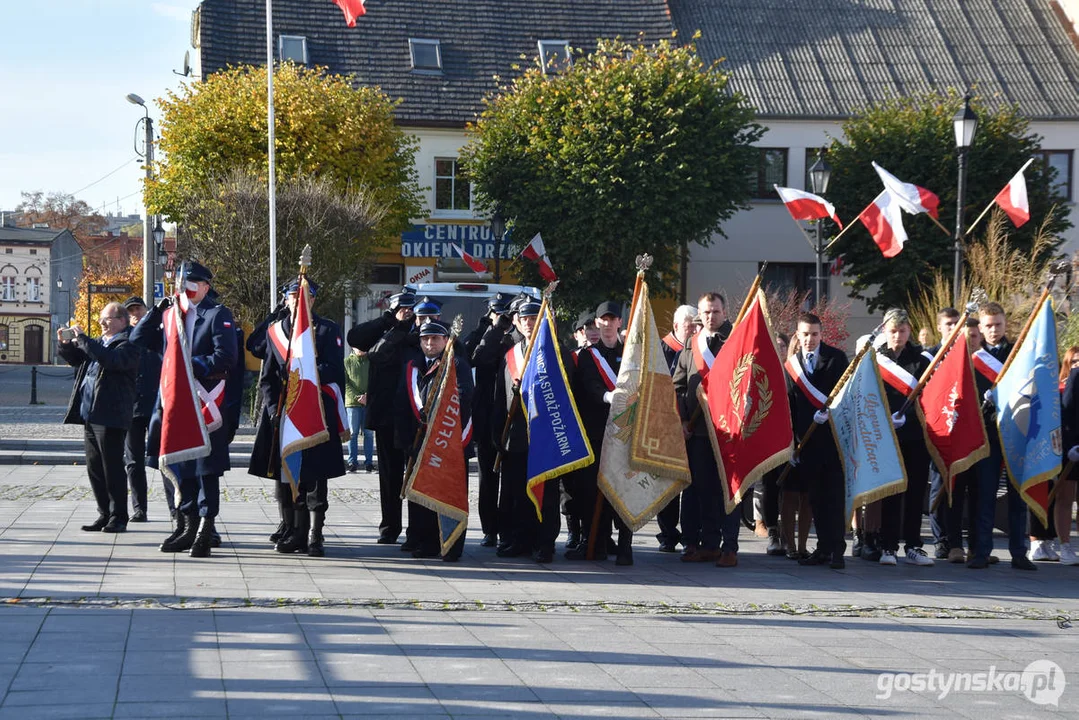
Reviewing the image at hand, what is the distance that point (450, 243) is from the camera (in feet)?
84.1

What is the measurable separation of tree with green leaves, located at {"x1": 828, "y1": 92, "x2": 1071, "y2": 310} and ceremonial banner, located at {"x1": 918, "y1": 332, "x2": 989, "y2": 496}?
2217cm

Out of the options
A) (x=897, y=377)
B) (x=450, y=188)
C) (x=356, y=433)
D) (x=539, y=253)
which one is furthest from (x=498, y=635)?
(x=450, y=188)

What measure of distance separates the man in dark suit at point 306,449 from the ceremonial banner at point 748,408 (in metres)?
2.84

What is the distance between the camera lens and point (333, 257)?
28.1 meters

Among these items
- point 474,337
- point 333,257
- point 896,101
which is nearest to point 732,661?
point 474,337

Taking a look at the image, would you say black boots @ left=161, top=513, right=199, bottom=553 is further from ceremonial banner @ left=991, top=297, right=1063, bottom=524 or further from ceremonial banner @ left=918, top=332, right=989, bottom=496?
ceremonial banner @ left=991, top=297, right=1063, bottom=524

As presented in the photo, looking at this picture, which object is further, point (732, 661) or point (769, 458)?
point (769, 458)

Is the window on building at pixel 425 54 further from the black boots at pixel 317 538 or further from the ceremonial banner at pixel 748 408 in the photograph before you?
the black boots at pixel 317 538

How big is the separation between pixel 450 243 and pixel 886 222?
9.45 metres

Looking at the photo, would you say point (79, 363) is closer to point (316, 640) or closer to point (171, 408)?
point (171, 408)

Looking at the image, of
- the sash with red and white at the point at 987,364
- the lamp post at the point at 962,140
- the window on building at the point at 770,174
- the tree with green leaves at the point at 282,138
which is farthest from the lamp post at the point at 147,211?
the sash with red and white at the point at 987,364

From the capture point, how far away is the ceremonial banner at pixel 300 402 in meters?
9.41

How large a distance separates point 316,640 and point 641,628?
5.91 feet

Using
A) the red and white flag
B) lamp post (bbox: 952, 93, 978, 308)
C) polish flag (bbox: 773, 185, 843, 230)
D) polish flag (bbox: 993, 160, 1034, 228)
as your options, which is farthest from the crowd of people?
the red and white flag
